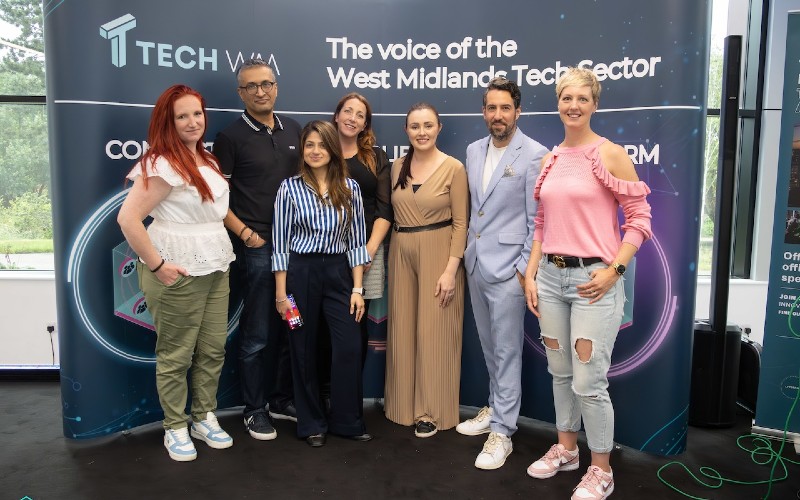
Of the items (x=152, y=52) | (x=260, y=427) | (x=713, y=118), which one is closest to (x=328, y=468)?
(x=260, y=427)

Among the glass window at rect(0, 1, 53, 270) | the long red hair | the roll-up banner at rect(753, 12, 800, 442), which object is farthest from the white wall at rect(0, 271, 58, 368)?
the roll-up banner at rect(753, 12, 800, 442)

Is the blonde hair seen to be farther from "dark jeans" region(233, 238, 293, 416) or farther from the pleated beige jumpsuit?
"dark jeans" region(233, 238, 293, 416)

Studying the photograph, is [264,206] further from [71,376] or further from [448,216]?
[71,376]

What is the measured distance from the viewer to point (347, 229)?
297 cm

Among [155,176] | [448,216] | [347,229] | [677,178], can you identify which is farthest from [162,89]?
[677,178]

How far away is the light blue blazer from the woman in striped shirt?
1.94 feet

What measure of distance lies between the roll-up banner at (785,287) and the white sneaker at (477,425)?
142 centimetres

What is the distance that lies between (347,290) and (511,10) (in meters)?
1.64

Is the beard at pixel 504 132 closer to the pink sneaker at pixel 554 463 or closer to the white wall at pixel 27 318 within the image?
the pink sneaker at pixel 554 463

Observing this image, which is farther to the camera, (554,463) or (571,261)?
(554,463)

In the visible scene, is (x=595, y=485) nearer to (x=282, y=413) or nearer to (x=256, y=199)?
(x=282, y=413)

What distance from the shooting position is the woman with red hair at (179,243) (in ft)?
8.71

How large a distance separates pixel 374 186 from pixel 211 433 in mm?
1468

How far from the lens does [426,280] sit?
311 centimetres
